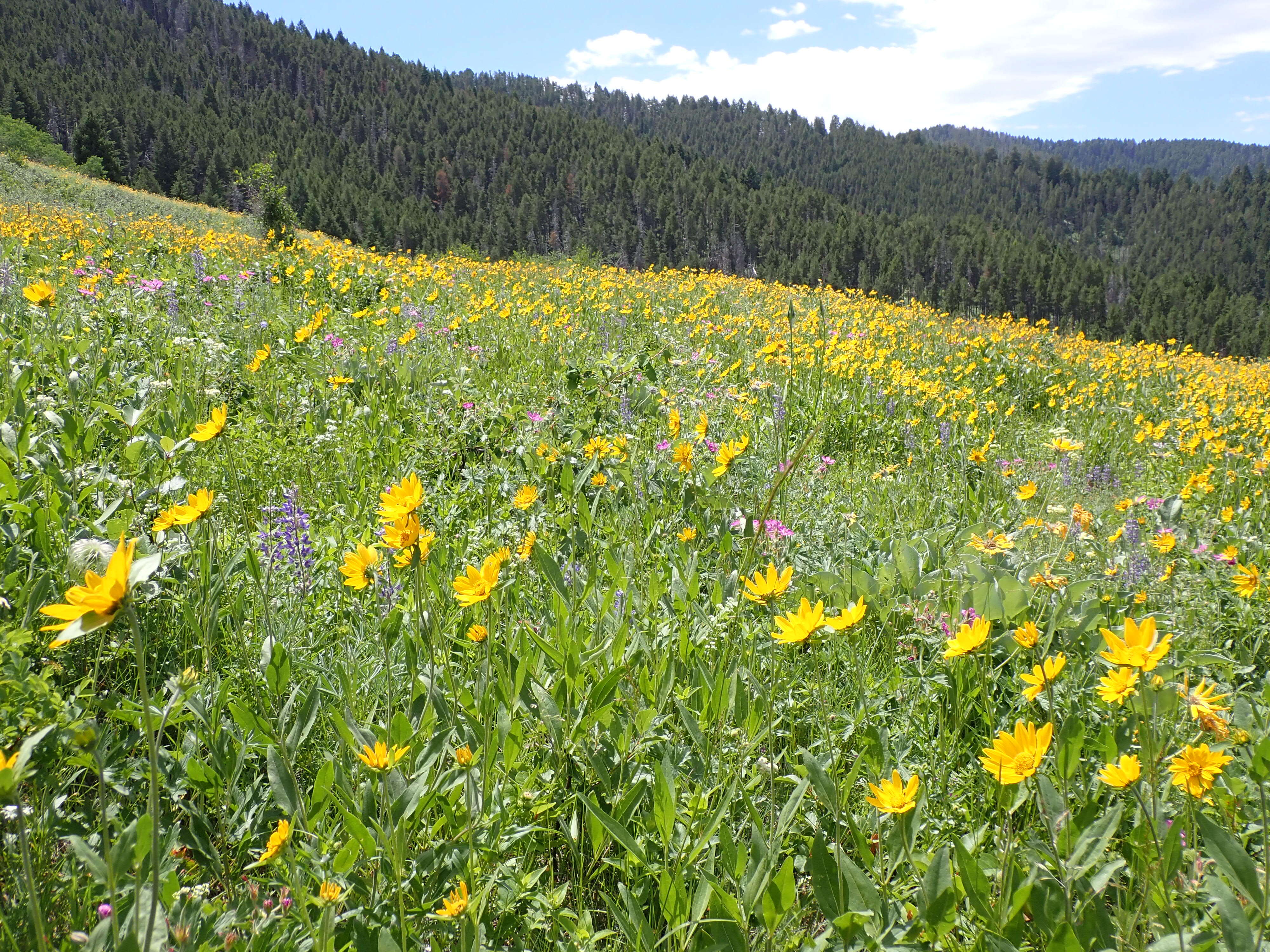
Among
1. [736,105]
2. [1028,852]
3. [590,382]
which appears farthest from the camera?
[736,105]

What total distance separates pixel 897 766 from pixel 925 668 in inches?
15.1

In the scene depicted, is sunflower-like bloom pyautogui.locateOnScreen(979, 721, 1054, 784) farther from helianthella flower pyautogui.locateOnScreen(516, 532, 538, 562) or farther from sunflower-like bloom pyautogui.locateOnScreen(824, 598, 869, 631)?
helianthella flower pyautogui.locateOnScreen(516, 532, 538, 562)

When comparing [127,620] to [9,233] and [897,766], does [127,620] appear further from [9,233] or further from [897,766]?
[9,233]

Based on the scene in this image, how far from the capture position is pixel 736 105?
488 feet

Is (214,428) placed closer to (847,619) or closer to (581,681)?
(581,681)

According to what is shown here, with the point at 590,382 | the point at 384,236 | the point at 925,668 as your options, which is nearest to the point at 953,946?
the point at 925,668

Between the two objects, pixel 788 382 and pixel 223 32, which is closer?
pixel 788 382

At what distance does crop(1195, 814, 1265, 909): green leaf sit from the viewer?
3.18 feet

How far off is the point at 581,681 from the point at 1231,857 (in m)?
1.11

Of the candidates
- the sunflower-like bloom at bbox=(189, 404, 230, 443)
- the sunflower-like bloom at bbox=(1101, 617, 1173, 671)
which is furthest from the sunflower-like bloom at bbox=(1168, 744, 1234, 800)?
the sunflower-like bloom at bbox=(189, 404, 230, 443)

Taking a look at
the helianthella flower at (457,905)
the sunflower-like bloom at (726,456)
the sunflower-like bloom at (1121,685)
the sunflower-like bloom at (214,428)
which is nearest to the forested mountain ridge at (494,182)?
the sunflower-like bloom at (726,456)

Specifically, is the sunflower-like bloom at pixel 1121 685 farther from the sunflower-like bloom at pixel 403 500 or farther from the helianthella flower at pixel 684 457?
the helianthella flower at pixel 684 457

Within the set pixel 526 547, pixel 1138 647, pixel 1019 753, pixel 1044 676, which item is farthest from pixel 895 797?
pixel 526 547

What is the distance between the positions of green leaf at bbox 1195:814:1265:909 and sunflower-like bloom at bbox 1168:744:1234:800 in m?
0.05
